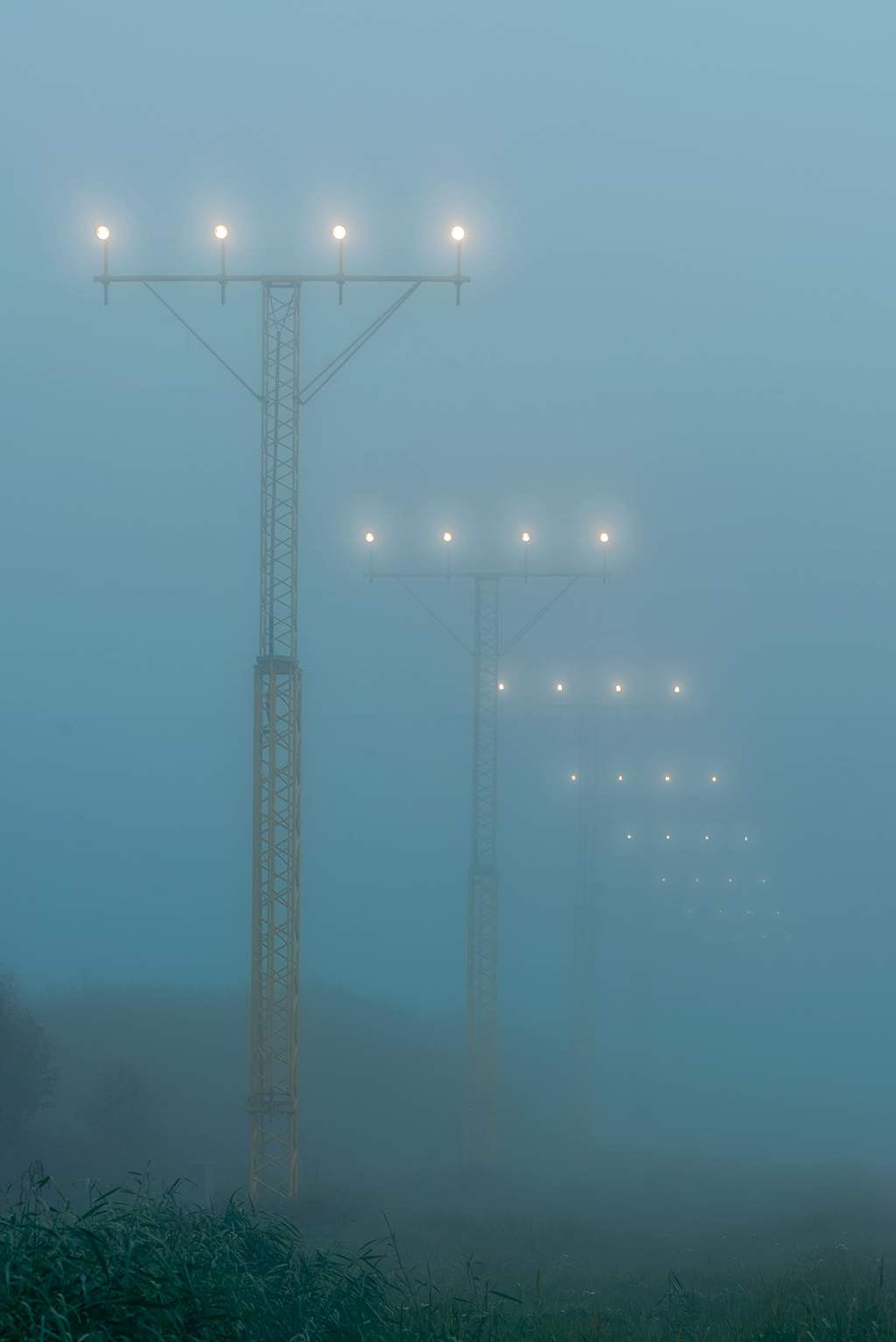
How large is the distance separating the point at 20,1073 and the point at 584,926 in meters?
21.1

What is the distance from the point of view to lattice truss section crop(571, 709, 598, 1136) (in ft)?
166

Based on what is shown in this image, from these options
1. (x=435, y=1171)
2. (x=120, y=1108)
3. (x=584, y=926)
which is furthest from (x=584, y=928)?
(x=120, y=1108)

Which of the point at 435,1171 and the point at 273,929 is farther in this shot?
the point at 435,1171

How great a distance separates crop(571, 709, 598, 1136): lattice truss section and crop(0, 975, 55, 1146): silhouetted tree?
19.9 metres

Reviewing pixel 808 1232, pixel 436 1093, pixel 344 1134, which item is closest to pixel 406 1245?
pixel 808 1232

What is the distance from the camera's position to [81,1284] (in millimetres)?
11016

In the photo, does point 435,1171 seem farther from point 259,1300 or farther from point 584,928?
point 259,1300

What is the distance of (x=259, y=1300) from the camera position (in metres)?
13.4

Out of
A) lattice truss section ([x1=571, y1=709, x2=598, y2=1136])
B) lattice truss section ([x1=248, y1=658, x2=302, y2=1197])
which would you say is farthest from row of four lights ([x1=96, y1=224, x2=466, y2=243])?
lattice truss section ([x1=571, y1=709, x2=598, y2=1136])

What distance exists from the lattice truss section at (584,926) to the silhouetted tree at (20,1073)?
1987cm

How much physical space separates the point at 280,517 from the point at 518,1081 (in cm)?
6683

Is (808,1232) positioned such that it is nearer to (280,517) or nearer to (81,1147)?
(280,517)

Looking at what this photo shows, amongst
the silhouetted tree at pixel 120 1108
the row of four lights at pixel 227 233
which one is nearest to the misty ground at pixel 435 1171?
the silhouetted tree at pixel 120 1108

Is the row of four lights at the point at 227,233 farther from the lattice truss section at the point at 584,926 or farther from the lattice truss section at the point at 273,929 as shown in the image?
the lattice truss section at the point at 584,926
